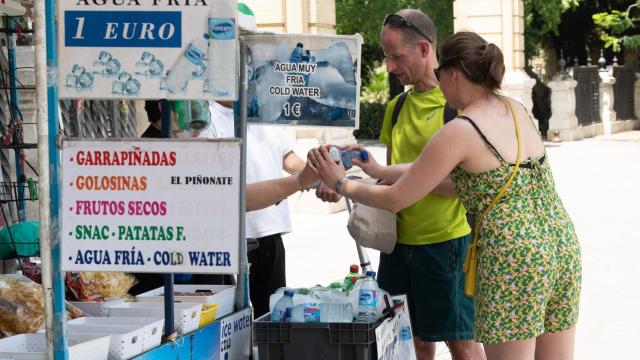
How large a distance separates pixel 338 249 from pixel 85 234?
349 inches

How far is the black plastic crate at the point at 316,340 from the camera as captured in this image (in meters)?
4.32

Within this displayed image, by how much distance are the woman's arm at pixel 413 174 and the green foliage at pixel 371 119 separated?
31256 mm

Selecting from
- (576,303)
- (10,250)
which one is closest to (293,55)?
(576,303)

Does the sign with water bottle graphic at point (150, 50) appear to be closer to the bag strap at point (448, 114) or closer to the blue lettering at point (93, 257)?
the blue lettering at point (93, 257)

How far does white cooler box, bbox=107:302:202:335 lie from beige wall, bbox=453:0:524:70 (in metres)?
21.3

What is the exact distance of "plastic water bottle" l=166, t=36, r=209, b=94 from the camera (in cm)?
379

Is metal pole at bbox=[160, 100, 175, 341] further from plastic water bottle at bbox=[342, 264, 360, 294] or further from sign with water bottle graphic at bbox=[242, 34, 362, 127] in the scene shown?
plastic water bottle at bbox=[342, 264, 360, 294]

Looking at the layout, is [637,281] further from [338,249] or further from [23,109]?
[23,109]

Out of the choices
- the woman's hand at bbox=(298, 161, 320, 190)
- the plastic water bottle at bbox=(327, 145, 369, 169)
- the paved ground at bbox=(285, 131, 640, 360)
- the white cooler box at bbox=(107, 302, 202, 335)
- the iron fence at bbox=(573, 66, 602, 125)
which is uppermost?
the iron fence at bbox=(573, 66, 602, 125)

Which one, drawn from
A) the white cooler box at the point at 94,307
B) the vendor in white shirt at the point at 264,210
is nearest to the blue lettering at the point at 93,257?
the white cooler box at the point at 94,307

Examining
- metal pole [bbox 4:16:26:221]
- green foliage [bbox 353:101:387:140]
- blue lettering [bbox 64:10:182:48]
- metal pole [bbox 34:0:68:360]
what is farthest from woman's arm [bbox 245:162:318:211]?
green foliage [bbox 353:101:387:140]

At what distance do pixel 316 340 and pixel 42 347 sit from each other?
101 centimetres

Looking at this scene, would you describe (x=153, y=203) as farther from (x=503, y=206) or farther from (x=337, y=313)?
(x=503, y=206)

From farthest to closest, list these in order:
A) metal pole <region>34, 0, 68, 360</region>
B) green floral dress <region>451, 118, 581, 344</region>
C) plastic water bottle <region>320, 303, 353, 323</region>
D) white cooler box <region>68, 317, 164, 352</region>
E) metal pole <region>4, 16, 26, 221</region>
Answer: metal pole <region>4, 16, 26, 221</region> → plastic water bottle <region>320, 303, 353, 323</region> → green floral dress <region>451, 118, 581, 344</region> → white cooler box <region>68, 317, 164, 352</region> → metal pole <region>34, 0, 68, 360</region>
